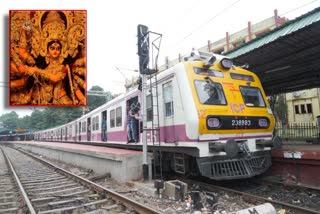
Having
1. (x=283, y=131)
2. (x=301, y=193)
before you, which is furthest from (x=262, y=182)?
(x=283, y=131)

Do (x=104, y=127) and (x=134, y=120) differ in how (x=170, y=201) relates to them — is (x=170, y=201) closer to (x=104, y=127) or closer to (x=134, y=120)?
(x=134, y=120)

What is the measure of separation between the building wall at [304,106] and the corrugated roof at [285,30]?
63.4 feet

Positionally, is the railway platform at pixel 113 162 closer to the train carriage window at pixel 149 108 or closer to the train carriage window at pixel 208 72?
the train carriage window at pixel 149 108

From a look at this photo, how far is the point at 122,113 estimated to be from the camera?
38.2ft

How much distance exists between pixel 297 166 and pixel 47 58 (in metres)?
7.74

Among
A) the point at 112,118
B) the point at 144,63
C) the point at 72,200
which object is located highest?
the point at 144,63

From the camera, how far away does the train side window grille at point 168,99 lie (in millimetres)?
8008

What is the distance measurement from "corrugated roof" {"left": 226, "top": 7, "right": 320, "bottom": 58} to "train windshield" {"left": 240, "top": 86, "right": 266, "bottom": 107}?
1.26 metres

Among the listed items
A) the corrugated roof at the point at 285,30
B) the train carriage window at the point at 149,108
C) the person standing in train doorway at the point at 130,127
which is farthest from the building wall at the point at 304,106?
the train carriage window at the point at 149,108

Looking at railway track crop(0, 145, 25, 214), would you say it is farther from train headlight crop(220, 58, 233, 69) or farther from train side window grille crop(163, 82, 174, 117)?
train headlight crop(220, 58, 233, 69)

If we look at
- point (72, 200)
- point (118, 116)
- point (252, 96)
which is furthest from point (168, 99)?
point (118, 116)

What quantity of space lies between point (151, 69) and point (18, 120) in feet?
375

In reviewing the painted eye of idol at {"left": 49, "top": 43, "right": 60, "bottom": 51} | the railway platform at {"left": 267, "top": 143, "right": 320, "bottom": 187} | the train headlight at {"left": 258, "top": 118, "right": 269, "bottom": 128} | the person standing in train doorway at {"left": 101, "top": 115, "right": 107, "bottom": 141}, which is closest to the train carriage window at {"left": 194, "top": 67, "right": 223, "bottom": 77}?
the train headlight at {"left": 258, "top": 118, "right": 269, "bottom": 128}

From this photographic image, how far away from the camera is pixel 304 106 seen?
2750cm
